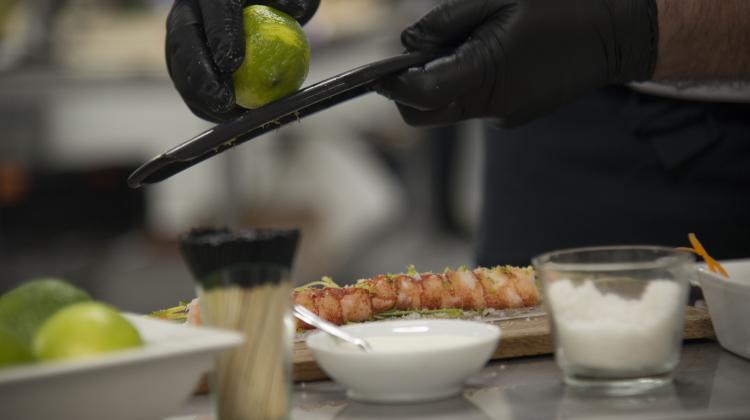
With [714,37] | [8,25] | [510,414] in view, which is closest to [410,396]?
[510,414]

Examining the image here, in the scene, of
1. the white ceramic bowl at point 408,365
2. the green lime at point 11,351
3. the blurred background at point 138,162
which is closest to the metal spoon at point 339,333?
the white ceramic bowl at point 408,365

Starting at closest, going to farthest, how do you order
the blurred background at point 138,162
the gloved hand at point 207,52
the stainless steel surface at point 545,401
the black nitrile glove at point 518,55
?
the stainless steel surface at point 545,401
the gloved hand at point 207,52
the black nitrile glove at point 518,55
the blurred background at point 138,162

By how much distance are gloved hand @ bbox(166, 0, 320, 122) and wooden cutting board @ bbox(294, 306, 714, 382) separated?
42 cm

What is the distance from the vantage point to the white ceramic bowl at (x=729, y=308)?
1.37 m

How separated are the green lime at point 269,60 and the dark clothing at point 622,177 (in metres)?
0.95

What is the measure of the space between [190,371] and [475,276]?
31.0 inches

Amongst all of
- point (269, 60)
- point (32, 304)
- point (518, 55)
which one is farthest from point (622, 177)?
point (32, 304)

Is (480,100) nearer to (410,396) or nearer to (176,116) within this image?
(410,396)

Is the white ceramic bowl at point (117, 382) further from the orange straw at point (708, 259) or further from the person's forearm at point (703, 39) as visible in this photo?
the person's forearm at point (703, 39)

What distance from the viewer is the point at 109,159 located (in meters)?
4.61

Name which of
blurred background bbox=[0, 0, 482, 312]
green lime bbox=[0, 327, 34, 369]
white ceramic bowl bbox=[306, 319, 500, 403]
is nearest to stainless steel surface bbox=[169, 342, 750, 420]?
white ceramic bowl bbox=[306, 319, 500, 403]

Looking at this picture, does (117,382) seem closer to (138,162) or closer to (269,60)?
(269,60)

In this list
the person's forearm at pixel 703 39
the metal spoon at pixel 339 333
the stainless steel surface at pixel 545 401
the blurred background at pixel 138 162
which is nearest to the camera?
the stainless steel surface at pixel 545 401

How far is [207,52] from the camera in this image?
1.61 metres
